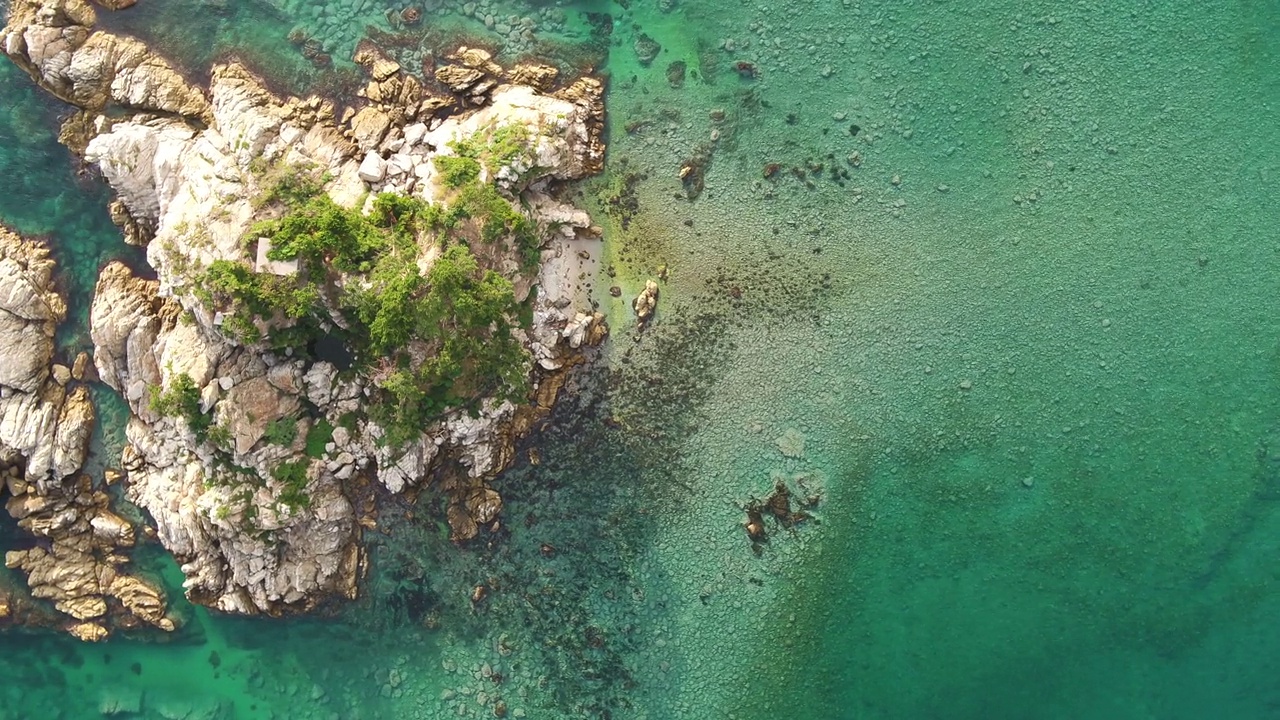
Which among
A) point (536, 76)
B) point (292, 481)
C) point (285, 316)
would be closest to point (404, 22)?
point (536, 76)

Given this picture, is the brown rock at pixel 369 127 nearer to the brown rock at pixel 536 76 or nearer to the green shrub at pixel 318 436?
the brown rock at pixel 536 76

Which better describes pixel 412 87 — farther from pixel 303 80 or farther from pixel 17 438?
pixel 17 438

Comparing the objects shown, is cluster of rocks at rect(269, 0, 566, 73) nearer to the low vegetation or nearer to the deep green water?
the deep green water

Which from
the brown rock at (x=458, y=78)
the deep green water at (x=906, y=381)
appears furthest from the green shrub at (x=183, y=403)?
the brown rock at (x=458, y=78)

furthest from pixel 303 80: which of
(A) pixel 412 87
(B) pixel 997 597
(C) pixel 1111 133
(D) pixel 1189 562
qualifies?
(D) pixel 1189 562

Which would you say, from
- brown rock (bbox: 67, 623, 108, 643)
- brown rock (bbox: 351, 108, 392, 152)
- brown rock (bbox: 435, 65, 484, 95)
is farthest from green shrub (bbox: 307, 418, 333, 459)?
brown rock (bbox: 435, 65, 484, 95)

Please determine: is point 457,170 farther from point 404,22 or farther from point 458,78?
point 404,22

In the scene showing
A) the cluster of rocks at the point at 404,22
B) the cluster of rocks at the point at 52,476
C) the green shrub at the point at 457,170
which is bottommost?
the cluster of rocks at the point at 52,476
